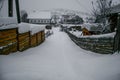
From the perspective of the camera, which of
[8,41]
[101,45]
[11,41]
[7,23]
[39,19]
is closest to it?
[7,23]

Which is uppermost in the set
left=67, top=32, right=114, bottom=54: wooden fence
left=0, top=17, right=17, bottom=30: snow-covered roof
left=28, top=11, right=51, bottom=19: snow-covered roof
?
left=28, top=11, right=51, bottom=19: snow-covered roof

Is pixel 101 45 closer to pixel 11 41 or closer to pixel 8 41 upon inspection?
pixel 11 41

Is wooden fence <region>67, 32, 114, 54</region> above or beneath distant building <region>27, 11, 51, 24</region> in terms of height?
beneath

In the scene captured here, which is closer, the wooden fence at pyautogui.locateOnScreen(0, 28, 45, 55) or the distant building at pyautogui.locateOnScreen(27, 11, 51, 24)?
the wooden fence at pyautogui.locateOnScreen(0, 28, 45, 55)

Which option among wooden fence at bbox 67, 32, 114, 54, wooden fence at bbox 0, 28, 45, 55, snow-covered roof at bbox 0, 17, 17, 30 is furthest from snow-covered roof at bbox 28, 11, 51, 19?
snow-covered roof at bbox 0, 17, 17, 30

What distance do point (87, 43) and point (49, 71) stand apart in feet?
21.8

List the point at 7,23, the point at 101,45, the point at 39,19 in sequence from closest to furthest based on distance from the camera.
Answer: the point at 7,23, the point at 101,45, the point at 39,19

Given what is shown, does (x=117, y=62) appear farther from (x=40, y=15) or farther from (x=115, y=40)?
(x=40, y=15)

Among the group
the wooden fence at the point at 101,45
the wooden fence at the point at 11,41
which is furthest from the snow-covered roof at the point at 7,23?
the wooden fence at the point at 101,45

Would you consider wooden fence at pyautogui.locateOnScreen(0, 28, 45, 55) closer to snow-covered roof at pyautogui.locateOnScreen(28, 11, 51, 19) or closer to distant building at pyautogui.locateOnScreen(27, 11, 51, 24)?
distant building at pyautogui.locateOnScreen(27, 11, 51, 24)

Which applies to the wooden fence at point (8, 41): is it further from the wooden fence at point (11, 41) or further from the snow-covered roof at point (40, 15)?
the snow-covered roof at point (40, 15)

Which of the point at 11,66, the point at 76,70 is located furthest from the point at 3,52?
the point at 76,70

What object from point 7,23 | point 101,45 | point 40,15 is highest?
point 40,15

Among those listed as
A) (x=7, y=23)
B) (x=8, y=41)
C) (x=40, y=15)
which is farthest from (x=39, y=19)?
(x=7, y=23)
